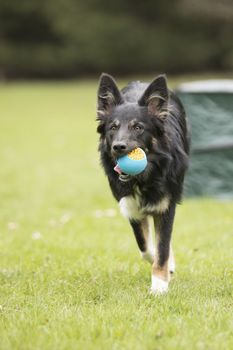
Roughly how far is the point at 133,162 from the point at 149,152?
1.06ft

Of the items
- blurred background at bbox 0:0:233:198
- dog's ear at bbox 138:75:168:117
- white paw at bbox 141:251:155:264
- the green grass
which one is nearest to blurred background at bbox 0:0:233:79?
blurred background at bbox 0:0:233:198

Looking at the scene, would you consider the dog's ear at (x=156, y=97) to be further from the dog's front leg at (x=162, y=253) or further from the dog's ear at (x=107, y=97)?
the dog's front leg at (x=162, y=253)

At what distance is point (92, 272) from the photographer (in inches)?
246

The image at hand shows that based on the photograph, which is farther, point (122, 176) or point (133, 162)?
point (122, 176)

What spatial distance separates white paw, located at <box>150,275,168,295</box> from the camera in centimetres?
540

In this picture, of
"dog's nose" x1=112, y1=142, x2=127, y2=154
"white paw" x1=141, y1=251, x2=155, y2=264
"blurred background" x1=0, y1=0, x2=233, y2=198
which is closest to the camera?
"dog's nose" x1=112, y1=142, x2=127, y2=154

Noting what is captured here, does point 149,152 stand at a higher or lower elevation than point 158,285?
higher

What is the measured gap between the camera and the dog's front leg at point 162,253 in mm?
5502

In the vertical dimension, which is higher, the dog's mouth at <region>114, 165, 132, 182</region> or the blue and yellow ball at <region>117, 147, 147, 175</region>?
the blue and yellow ball at <region>117, 147, 147, 175</region>

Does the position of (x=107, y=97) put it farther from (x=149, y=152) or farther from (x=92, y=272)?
(x=92, y=272)

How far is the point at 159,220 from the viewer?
18.9 feet

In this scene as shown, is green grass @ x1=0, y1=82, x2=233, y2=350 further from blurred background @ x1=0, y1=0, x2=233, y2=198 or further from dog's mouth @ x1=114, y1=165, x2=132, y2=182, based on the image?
blurred background @ x1=0, y1=0, x2=233, y2=198

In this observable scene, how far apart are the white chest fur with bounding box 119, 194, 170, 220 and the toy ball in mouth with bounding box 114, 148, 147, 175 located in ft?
1.49

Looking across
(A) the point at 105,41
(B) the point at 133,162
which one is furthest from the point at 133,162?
(A) the point at 105,41
